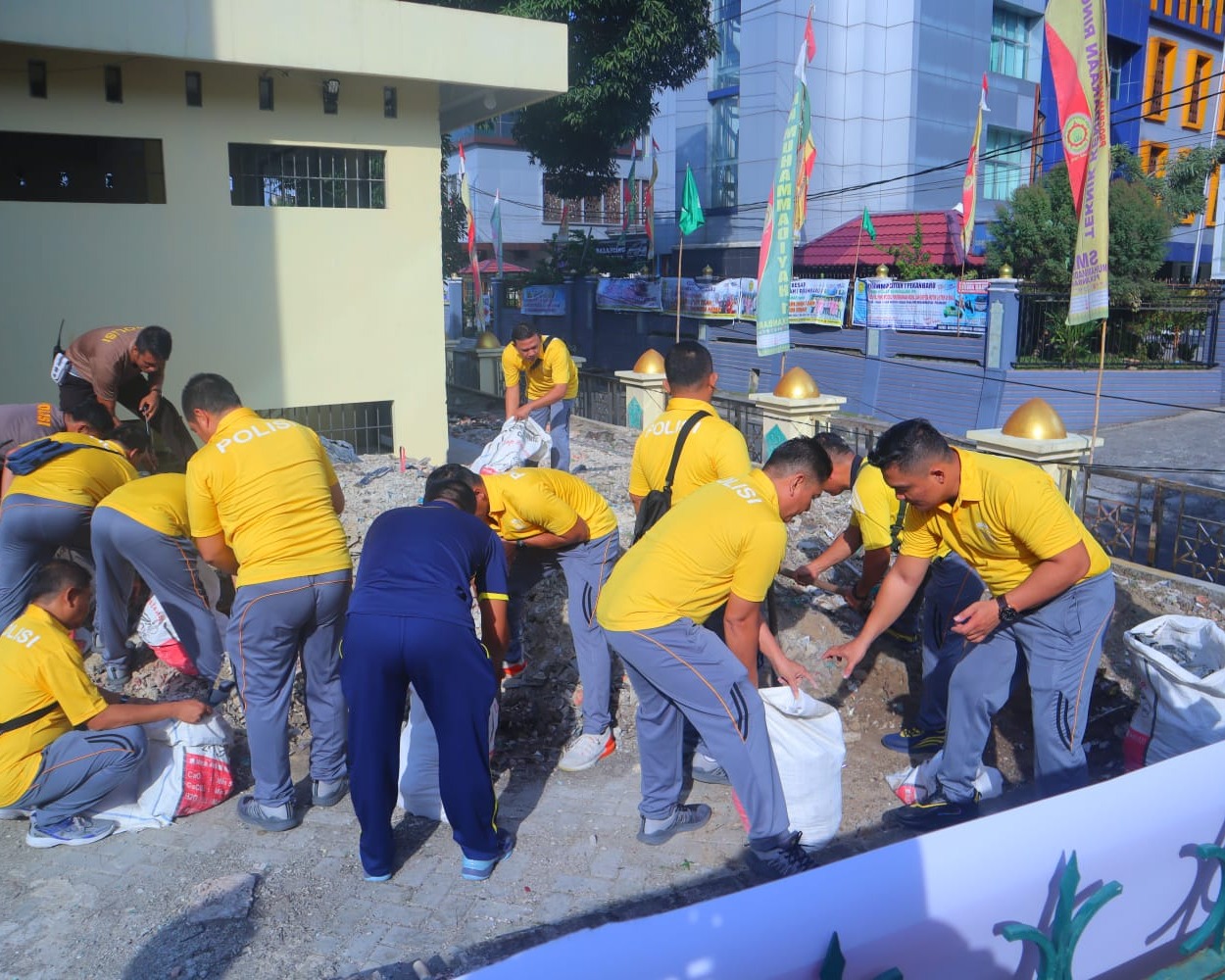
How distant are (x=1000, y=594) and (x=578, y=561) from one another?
1.75m

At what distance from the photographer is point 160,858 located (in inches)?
144

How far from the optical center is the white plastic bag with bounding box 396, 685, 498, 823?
12.6 ft

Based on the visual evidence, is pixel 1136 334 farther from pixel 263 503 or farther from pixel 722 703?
pixel 263 503

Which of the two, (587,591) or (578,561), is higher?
(578,561)

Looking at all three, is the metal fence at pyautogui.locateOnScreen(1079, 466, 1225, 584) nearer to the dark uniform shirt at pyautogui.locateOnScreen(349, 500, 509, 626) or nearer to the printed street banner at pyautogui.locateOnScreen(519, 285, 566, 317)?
the dark uniform shirt at pyautogui.locateOnScreen(349, 500, 509, 626)

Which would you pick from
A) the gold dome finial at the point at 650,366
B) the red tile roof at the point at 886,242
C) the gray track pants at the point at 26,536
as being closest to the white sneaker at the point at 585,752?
the gray track pants at the point at 26,536

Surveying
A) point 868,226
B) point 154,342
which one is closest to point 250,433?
point 154,342

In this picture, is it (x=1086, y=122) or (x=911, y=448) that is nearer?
(x=911, y=448)

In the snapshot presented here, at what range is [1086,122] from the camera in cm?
638

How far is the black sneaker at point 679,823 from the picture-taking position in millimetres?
3758

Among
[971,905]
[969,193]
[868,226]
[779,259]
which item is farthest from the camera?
[868,226]

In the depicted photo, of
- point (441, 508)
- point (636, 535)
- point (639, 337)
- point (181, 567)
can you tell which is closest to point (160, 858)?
point (181, 567)

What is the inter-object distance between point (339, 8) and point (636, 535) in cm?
552

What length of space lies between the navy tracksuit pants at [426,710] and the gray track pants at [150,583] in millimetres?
1592
